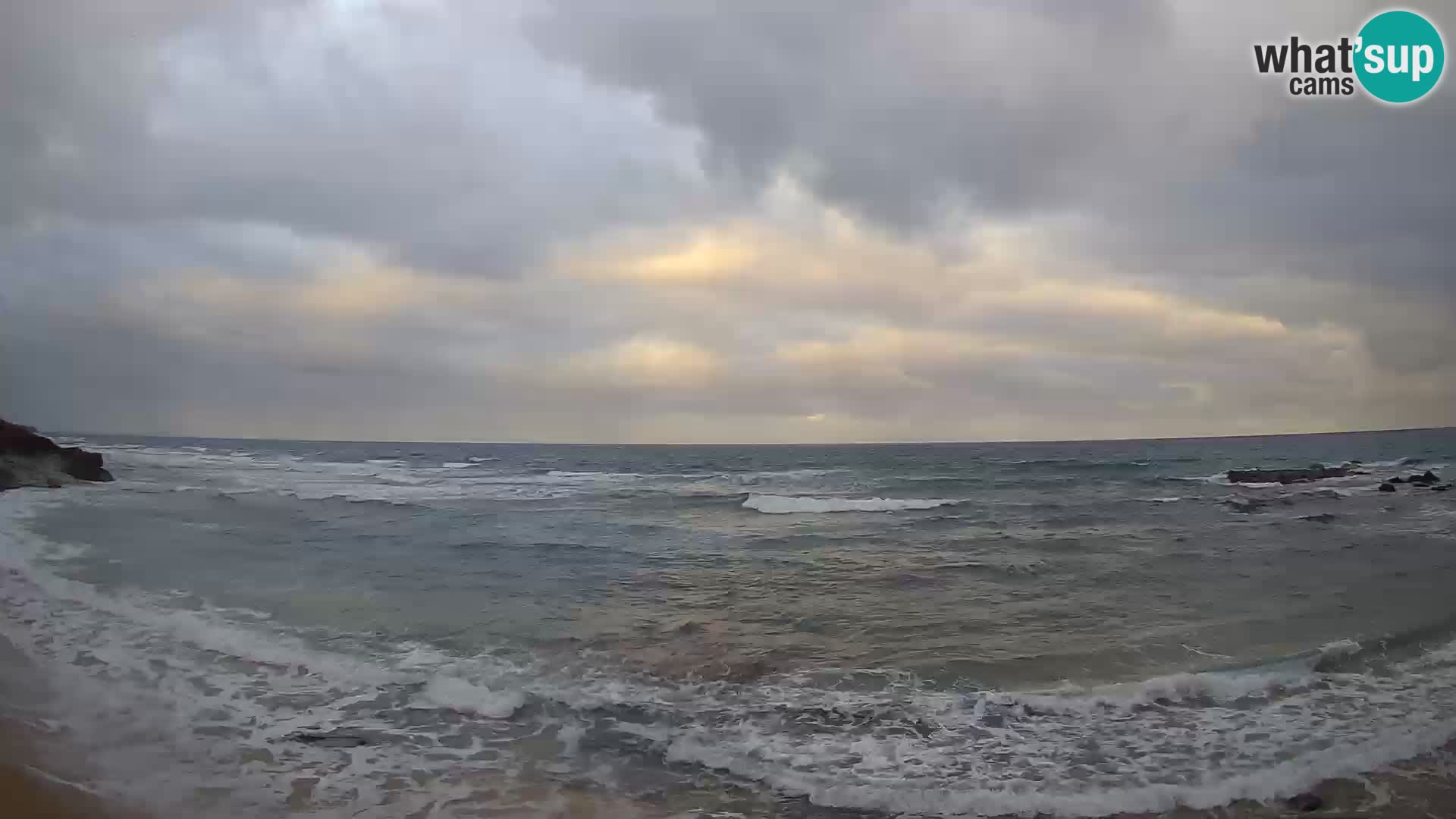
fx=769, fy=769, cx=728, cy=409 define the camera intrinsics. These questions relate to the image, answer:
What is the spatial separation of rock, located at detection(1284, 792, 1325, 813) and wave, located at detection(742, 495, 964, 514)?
2089cm

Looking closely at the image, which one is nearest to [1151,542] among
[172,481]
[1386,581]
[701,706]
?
[1386,581]

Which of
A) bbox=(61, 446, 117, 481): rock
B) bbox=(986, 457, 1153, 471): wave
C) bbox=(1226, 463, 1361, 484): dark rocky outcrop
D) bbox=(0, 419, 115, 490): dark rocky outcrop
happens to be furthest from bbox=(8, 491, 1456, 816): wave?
bbox=(986, 457, 1153, 471): wave

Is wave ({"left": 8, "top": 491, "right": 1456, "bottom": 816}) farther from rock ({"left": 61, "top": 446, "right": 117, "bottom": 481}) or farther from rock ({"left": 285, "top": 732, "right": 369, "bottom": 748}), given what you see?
rock ({"left": 61, "top": 446, "right": 117, "bottom": 481})

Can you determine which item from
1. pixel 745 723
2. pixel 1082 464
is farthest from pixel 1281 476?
pixel 745 723

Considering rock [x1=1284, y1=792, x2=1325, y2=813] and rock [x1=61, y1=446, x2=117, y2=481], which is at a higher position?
rock [x1=61, y1=446, x2=117, y2=481]

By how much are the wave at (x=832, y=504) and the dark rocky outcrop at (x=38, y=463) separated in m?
22.8

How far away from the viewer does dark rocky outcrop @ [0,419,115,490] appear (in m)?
23.8

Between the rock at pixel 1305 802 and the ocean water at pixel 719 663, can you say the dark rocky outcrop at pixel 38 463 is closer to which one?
the ocean water at pixel 719 663

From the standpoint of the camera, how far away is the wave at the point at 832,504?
89.7ft

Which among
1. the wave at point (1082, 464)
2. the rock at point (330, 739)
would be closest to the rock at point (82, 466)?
the rock at point (330, 739)

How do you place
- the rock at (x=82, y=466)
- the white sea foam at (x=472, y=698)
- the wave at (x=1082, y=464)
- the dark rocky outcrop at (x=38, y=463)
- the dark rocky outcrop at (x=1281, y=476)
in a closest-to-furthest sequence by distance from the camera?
the white sea foam at (x=472, y=698)
the dark rocky outcrop at (x=38, y=463)
the rock at (x=82, y=466)
the dark rocky outcrop at (x=1281, y=476)
the wave at (x=1082, y=464)

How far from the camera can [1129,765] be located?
6176 mm

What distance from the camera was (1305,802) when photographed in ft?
18.1

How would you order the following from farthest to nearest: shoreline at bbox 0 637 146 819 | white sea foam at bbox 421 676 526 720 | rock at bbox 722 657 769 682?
rock at bbox 722 657 769 682
white sea foam at bbox 421 676 526 720
shoreline at bbox 0 637 146 819
